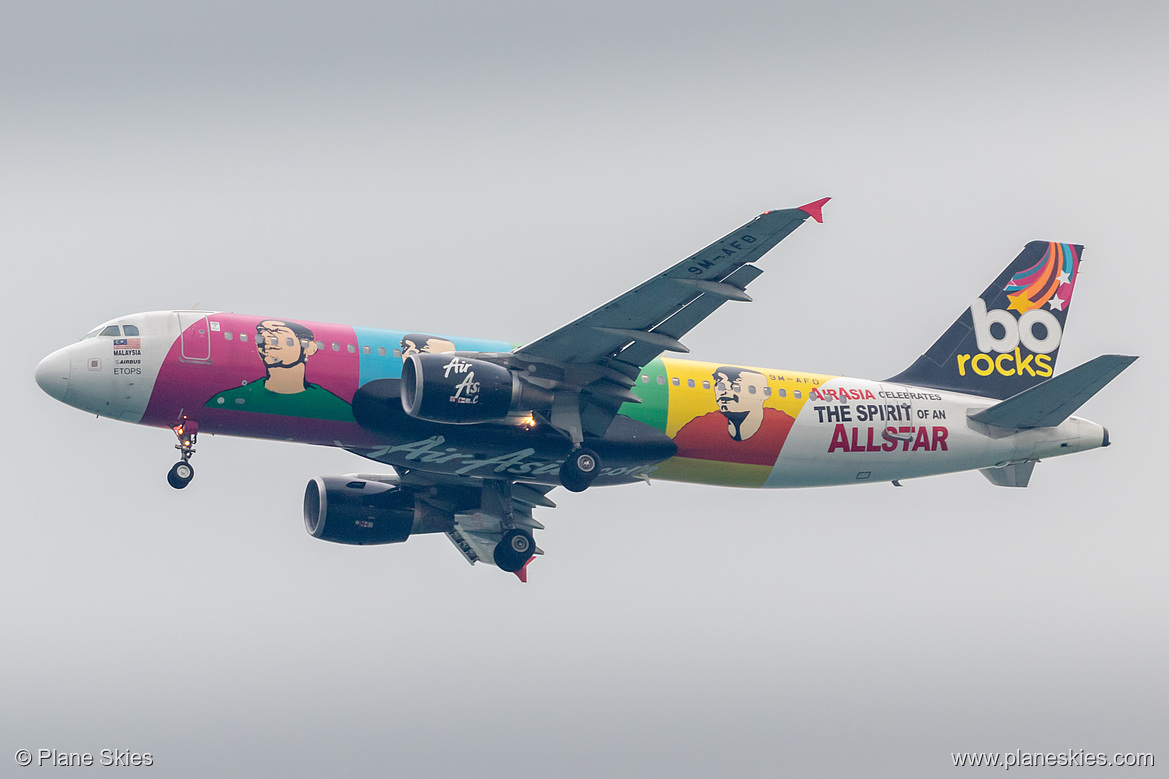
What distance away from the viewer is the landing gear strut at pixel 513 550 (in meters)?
40.2

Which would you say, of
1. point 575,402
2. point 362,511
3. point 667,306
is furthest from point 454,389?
point 362,511

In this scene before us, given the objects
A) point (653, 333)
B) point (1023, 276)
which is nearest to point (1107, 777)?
point (1023, 276)

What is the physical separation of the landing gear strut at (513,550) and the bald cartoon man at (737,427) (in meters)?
5.91

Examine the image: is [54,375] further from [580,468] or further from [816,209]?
[816,209]

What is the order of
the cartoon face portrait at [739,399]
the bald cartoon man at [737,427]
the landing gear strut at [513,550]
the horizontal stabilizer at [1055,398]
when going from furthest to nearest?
1. the landing gear strut at [513,550]
2. the cartoon face portrait at [739,399]
3. the bald cartoon man at [737,427]
4. the horizontal stabilizer at [1055,398]

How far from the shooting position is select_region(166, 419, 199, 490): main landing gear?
3422cm

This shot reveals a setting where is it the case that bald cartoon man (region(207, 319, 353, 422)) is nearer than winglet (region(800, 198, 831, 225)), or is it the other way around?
winglet (region(800, 198, 831, 225))

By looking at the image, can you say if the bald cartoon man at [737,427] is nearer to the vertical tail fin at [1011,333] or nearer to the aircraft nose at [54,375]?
the vertical tail fin at [1011,333]

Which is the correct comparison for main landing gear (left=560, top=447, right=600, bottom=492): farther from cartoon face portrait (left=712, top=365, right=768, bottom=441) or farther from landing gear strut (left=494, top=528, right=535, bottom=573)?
landing gear strut (left=494, top=528, right=535, bottom=573)

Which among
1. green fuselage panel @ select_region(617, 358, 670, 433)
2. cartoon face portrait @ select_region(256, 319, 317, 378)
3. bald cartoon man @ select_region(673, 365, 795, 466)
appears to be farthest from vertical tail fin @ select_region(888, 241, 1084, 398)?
cartoon face portrait @ select_region(256, 319, 317, 378)

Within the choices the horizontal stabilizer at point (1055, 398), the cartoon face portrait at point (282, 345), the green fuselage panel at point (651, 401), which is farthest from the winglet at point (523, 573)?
the horizontal stabilizer at point (1055, 398)

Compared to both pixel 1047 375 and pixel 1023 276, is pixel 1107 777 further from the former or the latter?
pixel 1023 276

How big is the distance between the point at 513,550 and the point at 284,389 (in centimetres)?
927

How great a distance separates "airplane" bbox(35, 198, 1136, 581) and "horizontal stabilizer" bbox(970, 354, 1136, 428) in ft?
0.21
